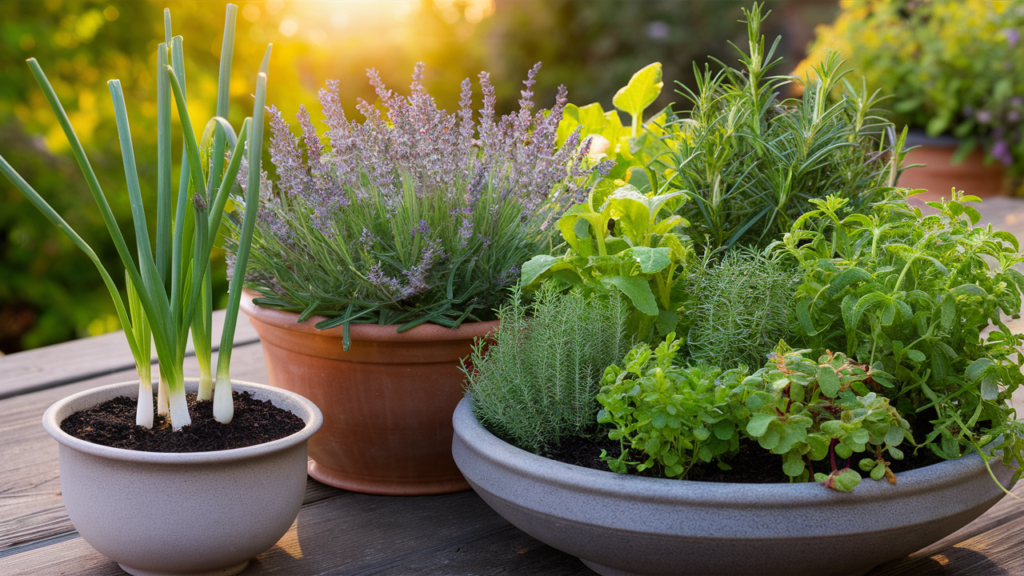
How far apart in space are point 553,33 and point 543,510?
756 cm

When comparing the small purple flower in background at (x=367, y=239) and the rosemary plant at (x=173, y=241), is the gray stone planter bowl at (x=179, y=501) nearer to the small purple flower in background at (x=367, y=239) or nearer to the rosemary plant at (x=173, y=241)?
the rosemary plant at (x=173, y=241)

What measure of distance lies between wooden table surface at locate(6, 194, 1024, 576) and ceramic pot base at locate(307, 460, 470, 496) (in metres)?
0.01

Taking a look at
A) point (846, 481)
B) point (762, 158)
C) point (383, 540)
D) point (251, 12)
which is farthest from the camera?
point (251, 12)

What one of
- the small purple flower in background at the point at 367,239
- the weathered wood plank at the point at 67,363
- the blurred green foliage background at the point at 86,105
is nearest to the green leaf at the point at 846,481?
the small purple flower in background at the point at 367,239

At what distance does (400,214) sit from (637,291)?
349 millimetres

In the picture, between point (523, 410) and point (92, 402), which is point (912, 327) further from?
point (92, 402)

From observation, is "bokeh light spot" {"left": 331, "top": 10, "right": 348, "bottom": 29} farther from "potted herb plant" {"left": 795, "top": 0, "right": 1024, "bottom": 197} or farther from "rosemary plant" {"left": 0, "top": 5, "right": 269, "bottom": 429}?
"rosemary plant" {"left": 0, "top": 5, "right": 269, "bottom": 429}

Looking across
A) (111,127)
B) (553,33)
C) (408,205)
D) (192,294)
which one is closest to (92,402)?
(192,294)

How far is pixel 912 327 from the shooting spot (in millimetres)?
869

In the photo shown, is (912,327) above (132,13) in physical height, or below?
below

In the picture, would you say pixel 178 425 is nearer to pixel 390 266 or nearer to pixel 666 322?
pixel 390 266

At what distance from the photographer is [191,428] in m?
0.90

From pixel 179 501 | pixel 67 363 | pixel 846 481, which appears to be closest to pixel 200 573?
pixel 179 501

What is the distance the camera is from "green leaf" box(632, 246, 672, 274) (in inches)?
35.2
